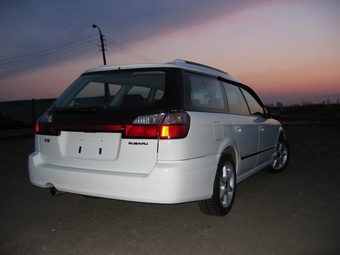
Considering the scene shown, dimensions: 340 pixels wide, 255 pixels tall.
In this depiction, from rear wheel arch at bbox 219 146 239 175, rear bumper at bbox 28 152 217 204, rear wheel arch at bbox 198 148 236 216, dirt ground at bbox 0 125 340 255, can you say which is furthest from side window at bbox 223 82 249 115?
dirt ground at bbox 0 125 340 255

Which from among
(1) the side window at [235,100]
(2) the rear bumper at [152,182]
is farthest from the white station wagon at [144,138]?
(1) the side window at [235,100]

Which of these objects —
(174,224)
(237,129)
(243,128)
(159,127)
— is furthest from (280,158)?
(159,127)

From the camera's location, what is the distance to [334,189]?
15.0ft

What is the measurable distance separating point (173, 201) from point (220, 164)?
0.84m

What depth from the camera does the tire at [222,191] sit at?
324 centimetres

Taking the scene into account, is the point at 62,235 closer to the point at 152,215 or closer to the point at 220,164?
the point at 152,215

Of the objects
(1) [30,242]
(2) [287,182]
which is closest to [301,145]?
(2) [287,182]

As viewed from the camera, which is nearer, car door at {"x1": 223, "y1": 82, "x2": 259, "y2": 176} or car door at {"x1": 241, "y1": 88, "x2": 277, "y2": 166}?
car door at {"x1": 223, "y1": 82, "x2": 259, "y2": 176}

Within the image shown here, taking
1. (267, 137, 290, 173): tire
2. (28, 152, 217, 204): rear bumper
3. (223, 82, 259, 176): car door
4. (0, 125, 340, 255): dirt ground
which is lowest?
(0, 125, 340, 255): dirt ground

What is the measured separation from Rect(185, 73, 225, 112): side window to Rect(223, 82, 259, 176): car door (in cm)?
26

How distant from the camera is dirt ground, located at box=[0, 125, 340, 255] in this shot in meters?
2.72

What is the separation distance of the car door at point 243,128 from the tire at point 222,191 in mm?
326

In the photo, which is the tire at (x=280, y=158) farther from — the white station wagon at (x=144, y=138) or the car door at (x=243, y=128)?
the white station wagon at (x=144, y=138)

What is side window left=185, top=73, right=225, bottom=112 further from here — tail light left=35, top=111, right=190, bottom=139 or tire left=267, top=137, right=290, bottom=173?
tire left=267, top=137, right=290, bottom=173
